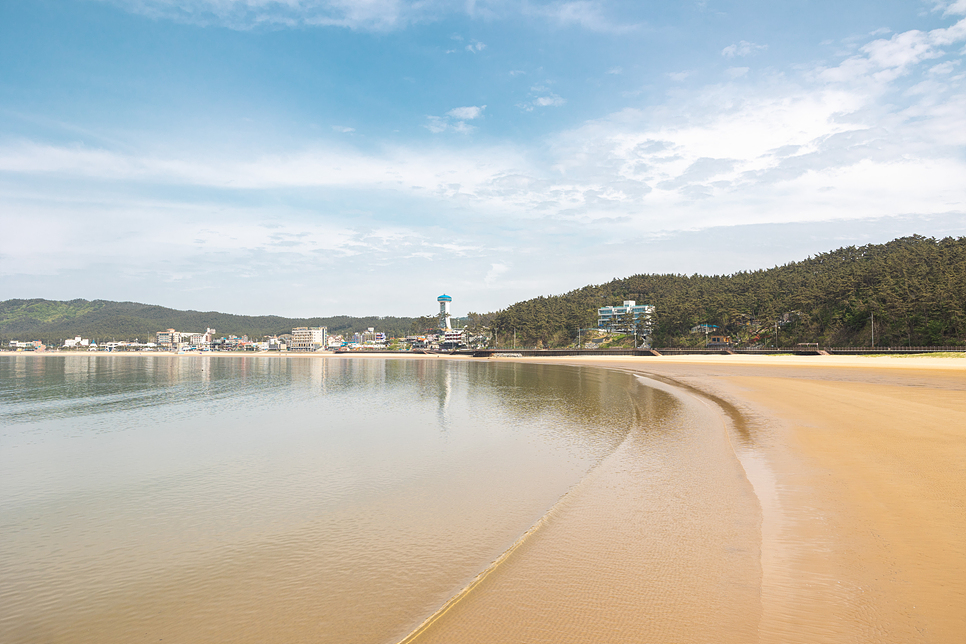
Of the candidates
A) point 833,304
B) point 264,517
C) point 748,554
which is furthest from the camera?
point 833,304

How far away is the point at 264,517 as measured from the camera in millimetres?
8734

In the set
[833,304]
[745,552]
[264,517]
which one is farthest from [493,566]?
[833,304]

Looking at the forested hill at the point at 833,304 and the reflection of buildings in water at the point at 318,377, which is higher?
the forested hill at the point at 833,304

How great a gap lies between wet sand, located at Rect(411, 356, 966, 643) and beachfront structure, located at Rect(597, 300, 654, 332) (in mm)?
101467

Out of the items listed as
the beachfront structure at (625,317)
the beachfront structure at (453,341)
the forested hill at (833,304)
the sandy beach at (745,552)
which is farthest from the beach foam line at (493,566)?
the beachfront structure at (453,341)

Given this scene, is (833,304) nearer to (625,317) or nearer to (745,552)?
(625,317)

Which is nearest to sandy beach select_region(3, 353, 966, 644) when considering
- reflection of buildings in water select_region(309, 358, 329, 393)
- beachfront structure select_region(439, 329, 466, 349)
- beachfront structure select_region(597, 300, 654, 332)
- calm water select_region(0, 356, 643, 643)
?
calm water select_region(0, 356, 643, 643)

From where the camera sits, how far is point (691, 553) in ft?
21.0

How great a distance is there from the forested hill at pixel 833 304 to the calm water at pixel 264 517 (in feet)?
214

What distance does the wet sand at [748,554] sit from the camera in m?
4.62

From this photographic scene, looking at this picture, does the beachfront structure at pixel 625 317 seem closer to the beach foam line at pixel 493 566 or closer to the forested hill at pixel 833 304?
the forested hill at pixel 833 304

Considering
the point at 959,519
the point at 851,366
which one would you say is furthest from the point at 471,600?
the point at 851,366

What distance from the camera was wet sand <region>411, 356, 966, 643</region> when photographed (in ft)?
15.1

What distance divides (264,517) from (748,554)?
804 cm
